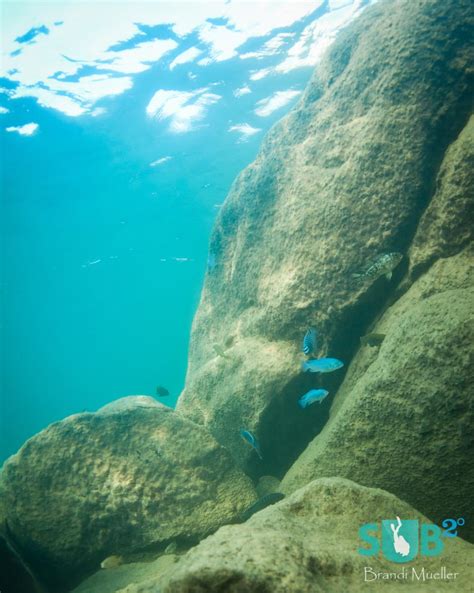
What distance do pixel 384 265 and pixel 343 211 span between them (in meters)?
1.15

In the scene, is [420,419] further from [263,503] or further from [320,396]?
[263,503]

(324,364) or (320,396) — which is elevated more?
(324,364)

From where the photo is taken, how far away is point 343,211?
504cm

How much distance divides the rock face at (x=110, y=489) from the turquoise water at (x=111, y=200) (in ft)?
53.3

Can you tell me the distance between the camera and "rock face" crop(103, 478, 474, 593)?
1.70 metres

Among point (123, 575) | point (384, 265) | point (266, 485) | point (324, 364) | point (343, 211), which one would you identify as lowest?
point (266, 485)

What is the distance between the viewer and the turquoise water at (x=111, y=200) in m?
17.4

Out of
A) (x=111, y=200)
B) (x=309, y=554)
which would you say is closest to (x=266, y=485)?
(x=309, y=554)

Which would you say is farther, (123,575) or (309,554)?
(123,575)

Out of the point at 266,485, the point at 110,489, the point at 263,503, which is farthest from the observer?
the point at 266,485

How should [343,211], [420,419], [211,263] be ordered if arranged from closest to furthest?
[420,419], [343,211], [211,263]

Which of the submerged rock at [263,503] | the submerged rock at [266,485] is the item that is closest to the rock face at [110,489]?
the submerged rock at [263,503]

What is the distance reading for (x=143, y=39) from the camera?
46.7ft

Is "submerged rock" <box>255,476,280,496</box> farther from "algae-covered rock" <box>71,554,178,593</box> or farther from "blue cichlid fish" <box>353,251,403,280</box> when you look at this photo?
"blue cichlid fish" <box>353,251,403,280</box>
